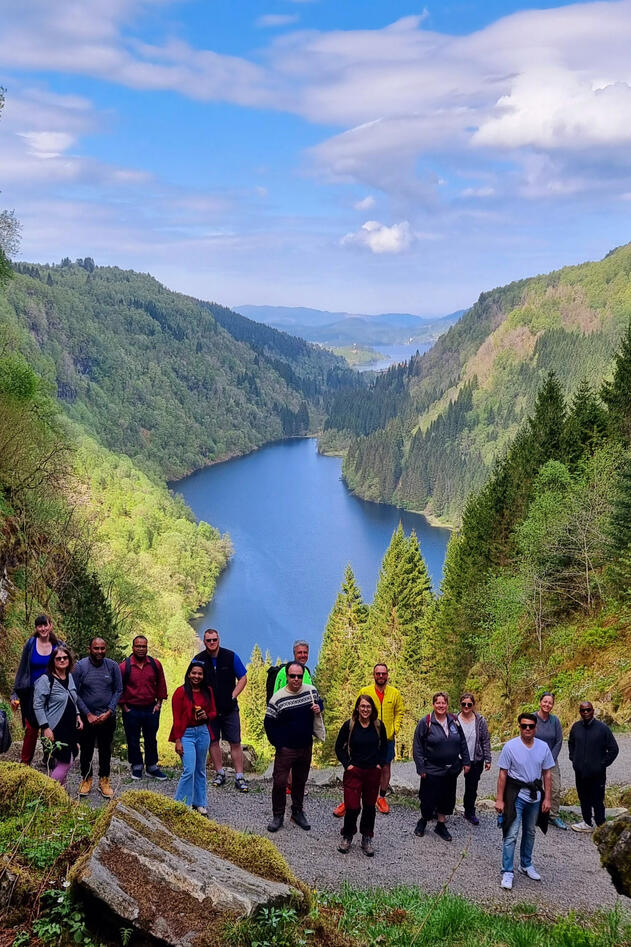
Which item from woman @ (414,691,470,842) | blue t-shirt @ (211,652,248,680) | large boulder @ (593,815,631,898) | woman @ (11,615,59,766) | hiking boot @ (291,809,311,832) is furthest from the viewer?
blue t-shirt @ (211,652,248,680)

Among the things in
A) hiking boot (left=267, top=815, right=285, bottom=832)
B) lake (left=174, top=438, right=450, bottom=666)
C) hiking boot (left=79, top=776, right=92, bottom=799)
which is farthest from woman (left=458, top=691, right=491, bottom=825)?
lake (left=174, top=438, right=450, bottom=666)

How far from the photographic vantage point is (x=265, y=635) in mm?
→ 81562

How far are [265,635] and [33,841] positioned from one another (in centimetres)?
7847

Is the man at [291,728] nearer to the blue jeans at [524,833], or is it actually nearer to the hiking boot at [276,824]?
the hiking boot at [276,824]

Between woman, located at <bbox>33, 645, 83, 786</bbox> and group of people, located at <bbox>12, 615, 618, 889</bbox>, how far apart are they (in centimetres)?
1

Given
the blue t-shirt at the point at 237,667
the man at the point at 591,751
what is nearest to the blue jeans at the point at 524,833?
the man at the point at 591,751

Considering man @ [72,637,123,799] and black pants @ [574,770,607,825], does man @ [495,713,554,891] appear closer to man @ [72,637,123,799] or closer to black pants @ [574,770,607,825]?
black pants @ [574,770,607,825]

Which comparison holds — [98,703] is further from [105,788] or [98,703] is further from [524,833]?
[524,833]

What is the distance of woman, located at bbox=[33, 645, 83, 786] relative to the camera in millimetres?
7855

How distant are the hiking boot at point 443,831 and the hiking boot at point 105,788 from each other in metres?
4.32

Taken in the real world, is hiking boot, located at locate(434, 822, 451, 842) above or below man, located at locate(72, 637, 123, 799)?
below

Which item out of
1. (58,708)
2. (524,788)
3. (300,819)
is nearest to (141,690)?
(58,708)

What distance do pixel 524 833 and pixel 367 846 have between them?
183 cm

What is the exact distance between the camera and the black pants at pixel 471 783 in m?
9.16
